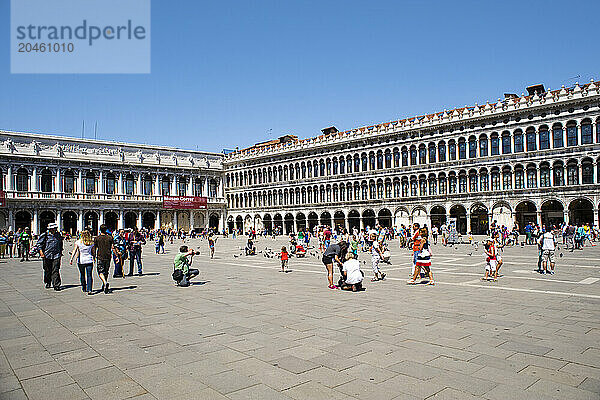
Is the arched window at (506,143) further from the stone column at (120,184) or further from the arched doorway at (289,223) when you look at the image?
the stone column at (120,184)

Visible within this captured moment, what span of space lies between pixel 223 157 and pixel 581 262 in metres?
69.1

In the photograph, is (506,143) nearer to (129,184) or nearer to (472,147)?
(472,147)

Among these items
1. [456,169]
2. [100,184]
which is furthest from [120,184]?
[456,169]

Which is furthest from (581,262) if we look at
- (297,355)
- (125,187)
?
(125,187)

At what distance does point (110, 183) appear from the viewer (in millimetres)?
69750

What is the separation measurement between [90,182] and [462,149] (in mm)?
50937

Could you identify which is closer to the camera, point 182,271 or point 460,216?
point 182,271

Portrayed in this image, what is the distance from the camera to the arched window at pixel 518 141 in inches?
1879

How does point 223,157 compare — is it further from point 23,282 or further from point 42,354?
point 42,354

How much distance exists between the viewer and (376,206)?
192 feet

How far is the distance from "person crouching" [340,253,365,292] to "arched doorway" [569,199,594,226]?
40244 millimetres

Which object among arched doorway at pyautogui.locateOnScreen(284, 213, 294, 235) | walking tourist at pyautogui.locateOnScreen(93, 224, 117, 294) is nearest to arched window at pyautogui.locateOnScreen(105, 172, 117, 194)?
arched doorway at pyautogui.locateOnScreen(284, 213, 294, 235)

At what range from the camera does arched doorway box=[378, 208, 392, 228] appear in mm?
57500

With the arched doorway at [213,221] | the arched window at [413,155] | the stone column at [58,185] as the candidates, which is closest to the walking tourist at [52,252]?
the arched window at [413,155]
